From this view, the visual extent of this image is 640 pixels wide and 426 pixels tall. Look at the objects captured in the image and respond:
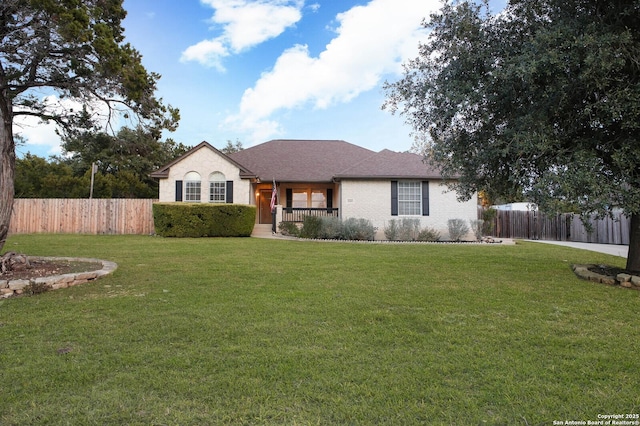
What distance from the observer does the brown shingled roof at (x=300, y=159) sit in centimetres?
2020

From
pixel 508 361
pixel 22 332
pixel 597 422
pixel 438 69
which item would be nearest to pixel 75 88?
pixel 22 332

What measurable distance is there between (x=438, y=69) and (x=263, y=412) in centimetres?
755

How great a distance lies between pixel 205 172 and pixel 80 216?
6817 millimetres

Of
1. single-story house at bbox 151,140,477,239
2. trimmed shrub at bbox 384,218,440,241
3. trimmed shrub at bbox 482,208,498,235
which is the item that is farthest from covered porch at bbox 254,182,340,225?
trimmed shrub at bbox 482,208,498,235

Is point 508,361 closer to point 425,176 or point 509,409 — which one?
point 509,409

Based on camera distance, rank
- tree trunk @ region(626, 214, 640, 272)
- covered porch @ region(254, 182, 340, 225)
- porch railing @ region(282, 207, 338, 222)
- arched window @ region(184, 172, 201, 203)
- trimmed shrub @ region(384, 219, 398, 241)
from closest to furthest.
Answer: tree trunk @ region(626, 214, 640, 272) → trimmed shrub @ region(384, 219, 398, 241) → porch railing @ region(282, 207, 338, 222) → arched window @ region(184, 172, 201, 203) → covered porch @ region(254, 182, 340, 225)

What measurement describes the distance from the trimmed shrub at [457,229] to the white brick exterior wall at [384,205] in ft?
2.93

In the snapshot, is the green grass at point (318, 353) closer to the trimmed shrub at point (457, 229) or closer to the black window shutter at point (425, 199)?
the trimmed shrub at point (457, 229)

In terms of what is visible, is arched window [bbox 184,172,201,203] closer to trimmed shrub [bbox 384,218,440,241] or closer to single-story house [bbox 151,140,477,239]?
single-story house [bbox 151,140,477,239]

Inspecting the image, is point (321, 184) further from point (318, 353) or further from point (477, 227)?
point (318, 353)

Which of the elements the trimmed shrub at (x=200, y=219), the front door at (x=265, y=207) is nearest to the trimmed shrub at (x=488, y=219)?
the trimmed shrub at (x=200, y=219)

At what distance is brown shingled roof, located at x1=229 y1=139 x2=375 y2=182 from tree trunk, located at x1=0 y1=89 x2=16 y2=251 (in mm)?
13161

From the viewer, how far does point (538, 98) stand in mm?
6480

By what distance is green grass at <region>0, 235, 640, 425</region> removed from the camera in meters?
2.30
